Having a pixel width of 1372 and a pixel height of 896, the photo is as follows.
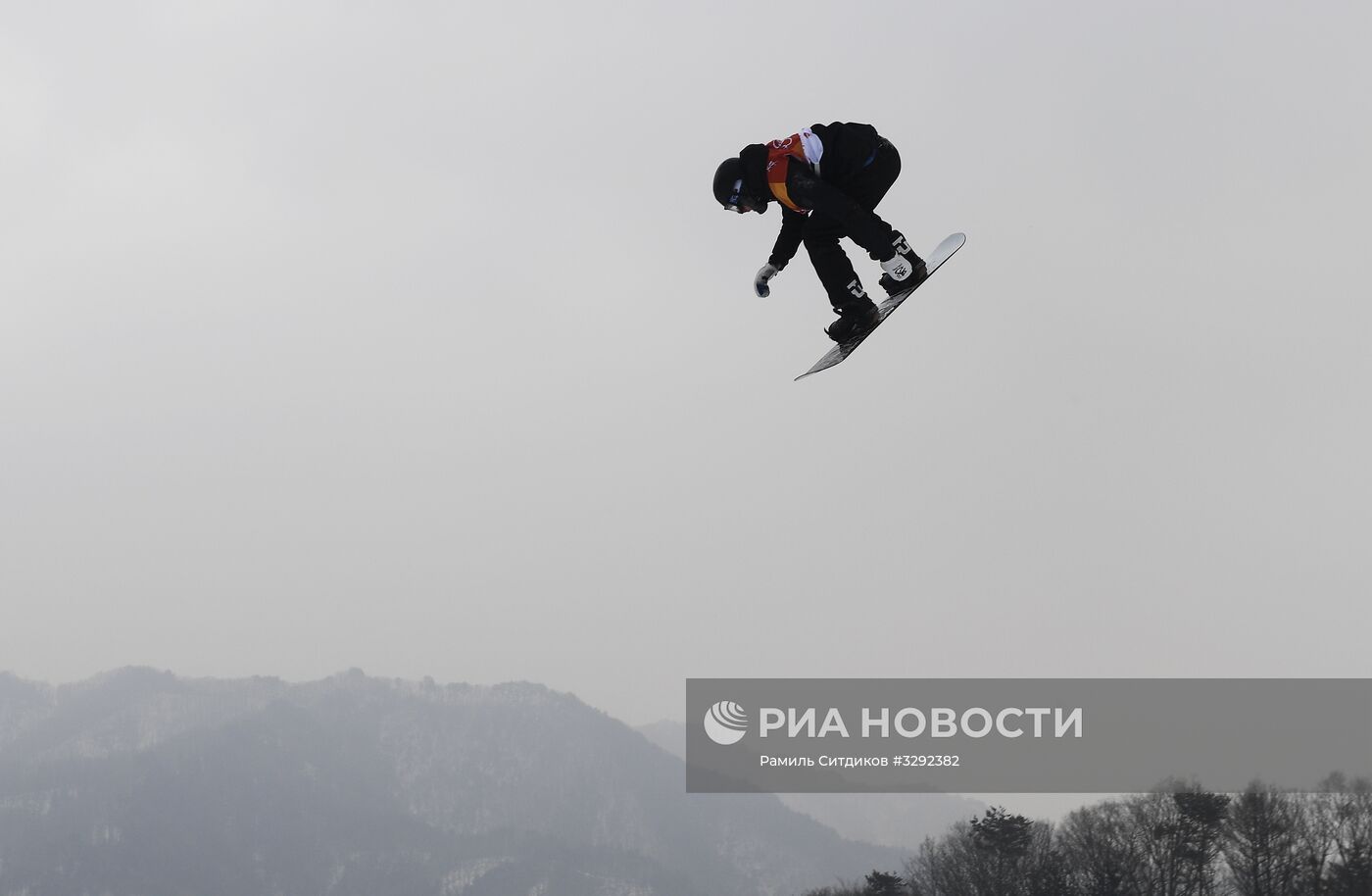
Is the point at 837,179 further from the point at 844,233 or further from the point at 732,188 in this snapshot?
the point at 732,188

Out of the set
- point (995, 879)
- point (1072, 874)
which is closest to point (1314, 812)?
point (1072, 874)

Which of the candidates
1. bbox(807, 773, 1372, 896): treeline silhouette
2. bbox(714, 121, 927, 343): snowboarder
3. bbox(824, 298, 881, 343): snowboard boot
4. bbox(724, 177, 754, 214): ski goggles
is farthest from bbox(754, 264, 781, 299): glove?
bbox(807, 773, 1372, 896): treeline silhouette

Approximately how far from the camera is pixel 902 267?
1173 cm

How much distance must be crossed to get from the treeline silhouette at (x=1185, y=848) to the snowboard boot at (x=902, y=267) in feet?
196

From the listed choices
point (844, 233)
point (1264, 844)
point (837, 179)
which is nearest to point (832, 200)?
point (837, 179)

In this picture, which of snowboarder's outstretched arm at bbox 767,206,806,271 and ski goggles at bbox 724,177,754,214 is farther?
snowboarder's outstretched arm at bbox 767,206,806,271

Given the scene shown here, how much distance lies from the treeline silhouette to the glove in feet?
197

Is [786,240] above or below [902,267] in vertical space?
above

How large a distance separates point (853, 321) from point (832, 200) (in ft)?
5.11

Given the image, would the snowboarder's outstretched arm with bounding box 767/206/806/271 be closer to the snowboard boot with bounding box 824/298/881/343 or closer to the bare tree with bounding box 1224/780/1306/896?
the snowboard boot with bounding box 824/298/881/343

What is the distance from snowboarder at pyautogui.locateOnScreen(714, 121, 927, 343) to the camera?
10930 mm

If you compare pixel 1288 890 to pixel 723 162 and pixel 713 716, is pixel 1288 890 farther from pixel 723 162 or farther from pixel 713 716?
pixel 723 162

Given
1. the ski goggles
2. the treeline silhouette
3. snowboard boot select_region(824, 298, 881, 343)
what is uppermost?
the ski goggles

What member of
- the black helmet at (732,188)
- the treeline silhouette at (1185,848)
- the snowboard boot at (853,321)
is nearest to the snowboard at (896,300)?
the snowboard boot at (853,321)
